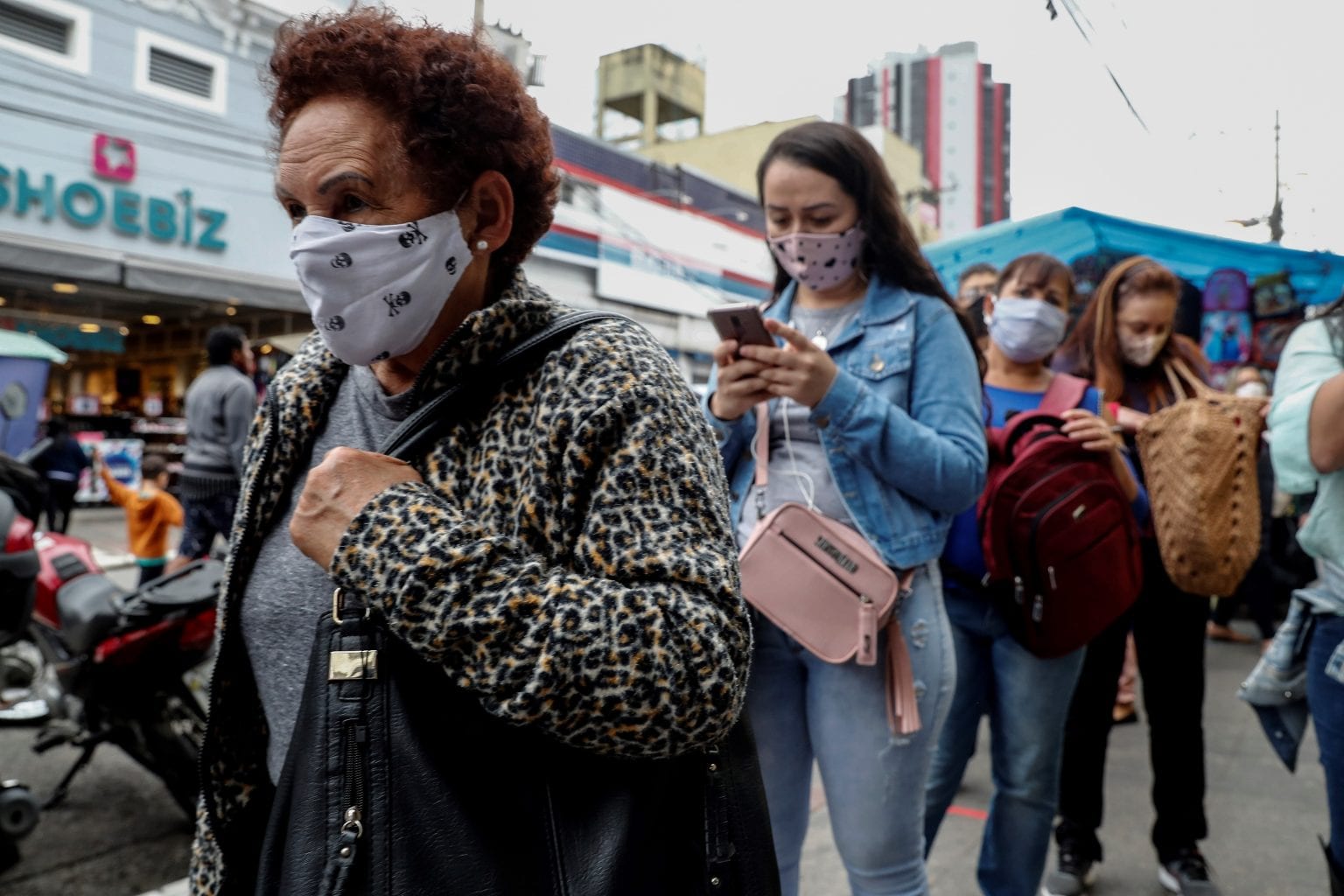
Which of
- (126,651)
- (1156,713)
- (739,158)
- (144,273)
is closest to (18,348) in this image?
(126,651)

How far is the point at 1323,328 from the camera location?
1921 millimetres

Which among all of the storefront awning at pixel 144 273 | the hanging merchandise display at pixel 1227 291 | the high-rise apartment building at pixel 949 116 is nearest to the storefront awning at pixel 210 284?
the storefront awning at pixel 144 273

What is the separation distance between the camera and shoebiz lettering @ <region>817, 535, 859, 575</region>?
6.20 ft

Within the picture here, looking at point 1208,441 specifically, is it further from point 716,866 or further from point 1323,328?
point 716,866

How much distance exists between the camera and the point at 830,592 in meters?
1.88

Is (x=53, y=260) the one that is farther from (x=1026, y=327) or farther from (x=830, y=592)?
(x=830, y=592)

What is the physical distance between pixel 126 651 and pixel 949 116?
383 inches

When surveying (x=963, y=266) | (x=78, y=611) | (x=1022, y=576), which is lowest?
(x=78, y=611)

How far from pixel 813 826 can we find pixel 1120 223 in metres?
2.84

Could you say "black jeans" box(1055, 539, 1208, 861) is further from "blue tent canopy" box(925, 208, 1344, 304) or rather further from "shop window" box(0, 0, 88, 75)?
"shop window" box(0, 0, 88, 75)

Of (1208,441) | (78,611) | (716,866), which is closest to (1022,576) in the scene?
(1208,441)

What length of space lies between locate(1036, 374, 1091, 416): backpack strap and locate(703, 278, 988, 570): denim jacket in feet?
2.66

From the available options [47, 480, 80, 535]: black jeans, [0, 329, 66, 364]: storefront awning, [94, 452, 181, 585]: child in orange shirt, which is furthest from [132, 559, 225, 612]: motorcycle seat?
[47, 480, 80, 535]: black jeans

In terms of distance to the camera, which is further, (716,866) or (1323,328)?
(1323,328)
